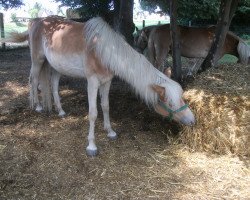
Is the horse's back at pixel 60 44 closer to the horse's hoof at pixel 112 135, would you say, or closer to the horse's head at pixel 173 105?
the horse's hoof at pixel 112 135

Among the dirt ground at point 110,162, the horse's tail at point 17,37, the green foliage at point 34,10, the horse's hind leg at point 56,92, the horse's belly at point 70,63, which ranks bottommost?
the green foliage at point 34,10

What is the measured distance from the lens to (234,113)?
375cm

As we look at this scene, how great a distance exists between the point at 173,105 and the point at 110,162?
1021 millimetres

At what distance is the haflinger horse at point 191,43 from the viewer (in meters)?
6.55

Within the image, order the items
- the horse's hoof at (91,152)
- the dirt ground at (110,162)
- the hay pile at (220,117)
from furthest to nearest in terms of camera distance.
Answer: the horse's hoof at (91,152) → the hay pile at (220,117) → the dirt ground at (110,162)

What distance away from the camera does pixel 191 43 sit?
6805mm

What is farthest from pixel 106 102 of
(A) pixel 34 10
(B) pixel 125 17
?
(A) pixel 34 10

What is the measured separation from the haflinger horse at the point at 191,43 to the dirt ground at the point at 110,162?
1.67m

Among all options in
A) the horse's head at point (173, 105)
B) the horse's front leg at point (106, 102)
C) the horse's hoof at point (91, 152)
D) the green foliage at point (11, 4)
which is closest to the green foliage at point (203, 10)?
the green foliage at point (11, 4)

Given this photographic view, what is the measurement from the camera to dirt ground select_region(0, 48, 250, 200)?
3232mm

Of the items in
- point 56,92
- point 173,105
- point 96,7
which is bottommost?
point 56,92

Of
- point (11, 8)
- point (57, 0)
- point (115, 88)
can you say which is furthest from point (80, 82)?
point (57, 0)

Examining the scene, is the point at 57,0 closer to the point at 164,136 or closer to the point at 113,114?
the point at 113,114

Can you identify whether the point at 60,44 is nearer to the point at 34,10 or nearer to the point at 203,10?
the point at 203,10
